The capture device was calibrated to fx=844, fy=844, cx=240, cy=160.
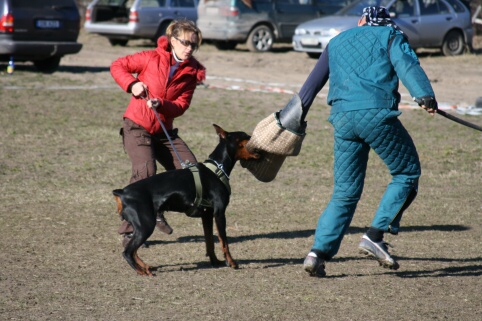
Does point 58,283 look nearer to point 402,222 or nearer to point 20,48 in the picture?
point 402,222

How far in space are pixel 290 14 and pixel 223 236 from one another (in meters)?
18.0

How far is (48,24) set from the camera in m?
17.4

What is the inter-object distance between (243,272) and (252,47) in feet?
56.6

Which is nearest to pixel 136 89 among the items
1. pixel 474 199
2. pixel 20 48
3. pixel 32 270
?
pixel 32 270

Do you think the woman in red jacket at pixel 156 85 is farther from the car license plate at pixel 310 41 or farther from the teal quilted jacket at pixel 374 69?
the car license plate at pixel 310 41

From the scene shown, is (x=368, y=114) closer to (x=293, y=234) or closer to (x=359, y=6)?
(x=293, y=234)

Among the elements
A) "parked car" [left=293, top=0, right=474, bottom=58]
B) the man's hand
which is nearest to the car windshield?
"parked car" [left=293, top=0, right=474, bottom=58]

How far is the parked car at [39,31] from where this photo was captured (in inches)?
658

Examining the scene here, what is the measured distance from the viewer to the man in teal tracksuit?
5336mm

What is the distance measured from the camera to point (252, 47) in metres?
22.8

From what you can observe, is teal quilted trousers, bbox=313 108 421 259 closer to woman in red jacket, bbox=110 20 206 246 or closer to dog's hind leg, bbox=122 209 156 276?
dog's hind leg, bbox=122 209 156 276

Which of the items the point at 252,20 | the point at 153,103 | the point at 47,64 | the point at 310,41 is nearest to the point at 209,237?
the point at 153,103

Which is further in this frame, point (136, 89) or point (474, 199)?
point (474, 199)

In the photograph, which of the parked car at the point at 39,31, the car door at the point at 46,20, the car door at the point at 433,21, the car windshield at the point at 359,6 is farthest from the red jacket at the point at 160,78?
the car door at the point at 433,21
